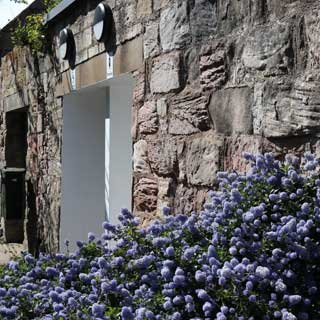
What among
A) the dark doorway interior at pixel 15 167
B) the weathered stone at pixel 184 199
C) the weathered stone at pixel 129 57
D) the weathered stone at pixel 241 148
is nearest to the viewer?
the weathered stone at pixel 241 148

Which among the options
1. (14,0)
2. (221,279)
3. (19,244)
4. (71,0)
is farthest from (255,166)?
(19,244)

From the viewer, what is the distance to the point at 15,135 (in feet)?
28.1

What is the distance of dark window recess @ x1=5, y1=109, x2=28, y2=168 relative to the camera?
8.55 m

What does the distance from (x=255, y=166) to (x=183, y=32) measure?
1239 mm

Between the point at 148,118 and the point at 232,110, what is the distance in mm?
957

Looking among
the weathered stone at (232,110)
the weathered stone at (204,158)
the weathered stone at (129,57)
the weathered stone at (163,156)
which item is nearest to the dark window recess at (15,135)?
the weathered stone at (129,57)

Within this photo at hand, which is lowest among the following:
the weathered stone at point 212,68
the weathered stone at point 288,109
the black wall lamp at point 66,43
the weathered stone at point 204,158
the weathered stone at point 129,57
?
the weathered stone at point 204,158

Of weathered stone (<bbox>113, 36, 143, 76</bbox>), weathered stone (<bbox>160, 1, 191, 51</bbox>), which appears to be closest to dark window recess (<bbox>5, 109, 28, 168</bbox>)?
weathered stone (<bbox>113, 36, 143, 76</bbox>)

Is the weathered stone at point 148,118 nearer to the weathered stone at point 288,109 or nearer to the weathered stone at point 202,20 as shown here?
the weathered stone at point 202,20

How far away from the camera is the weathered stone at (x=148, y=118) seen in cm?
389

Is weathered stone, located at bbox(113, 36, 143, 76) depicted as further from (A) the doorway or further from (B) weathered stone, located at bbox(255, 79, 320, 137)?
(B) weathered stone, located at bbox(255, 79, 320, 137)

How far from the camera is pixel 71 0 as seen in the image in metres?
5.42

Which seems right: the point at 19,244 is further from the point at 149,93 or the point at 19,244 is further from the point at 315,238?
the point at 315,238

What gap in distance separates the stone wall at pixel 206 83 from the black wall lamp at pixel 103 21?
7 centimetres
